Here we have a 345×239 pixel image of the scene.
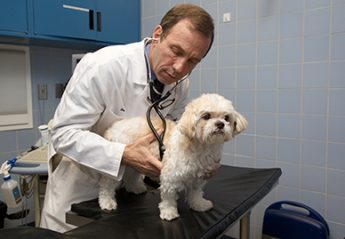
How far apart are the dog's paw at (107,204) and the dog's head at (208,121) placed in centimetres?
35

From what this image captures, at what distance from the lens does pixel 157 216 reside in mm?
992

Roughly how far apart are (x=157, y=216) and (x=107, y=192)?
20 cm

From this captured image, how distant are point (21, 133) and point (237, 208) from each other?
207cm

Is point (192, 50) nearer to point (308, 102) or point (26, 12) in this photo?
point (308, 102)

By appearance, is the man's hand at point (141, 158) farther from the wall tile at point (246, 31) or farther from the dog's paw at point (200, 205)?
the wall tile at point (246, 31)

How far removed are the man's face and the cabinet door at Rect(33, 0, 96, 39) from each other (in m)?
1.50

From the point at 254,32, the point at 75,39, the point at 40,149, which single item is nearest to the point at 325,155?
the point at 254,32

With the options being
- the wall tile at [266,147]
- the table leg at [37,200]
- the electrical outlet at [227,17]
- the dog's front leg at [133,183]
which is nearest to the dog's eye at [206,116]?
the dog's front leg at [133,183]

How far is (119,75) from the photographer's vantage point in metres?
1.08

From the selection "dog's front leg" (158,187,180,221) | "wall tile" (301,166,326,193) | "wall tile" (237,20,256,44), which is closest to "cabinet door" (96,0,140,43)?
"wall tile" (237,20,256,44)

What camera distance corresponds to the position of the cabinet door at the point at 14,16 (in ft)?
6.68

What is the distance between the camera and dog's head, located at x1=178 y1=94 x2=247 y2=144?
925mm

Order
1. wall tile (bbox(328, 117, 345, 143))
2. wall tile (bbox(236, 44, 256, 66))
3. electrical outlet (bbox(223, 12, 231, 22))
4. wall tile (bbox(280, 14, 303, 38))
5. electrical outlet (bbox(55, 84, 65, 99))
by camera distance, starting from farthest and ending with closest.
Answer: electrical outlet (bbox(55, 84, 65, 99)) → electrical outlet (bbox(223, 12, 231, 22)) → wall tile (bbox(236, 44, 256, 66)) → wall tile (bbox(280, 14, 303, 38)) → wall tile (bbox(328, 117, 345, 143))

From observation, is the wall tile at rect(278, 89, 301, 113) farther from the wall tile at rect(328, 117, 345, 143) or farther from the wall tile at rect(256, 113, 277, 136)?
the wall tile at rect(328, 117, 345, 143)
